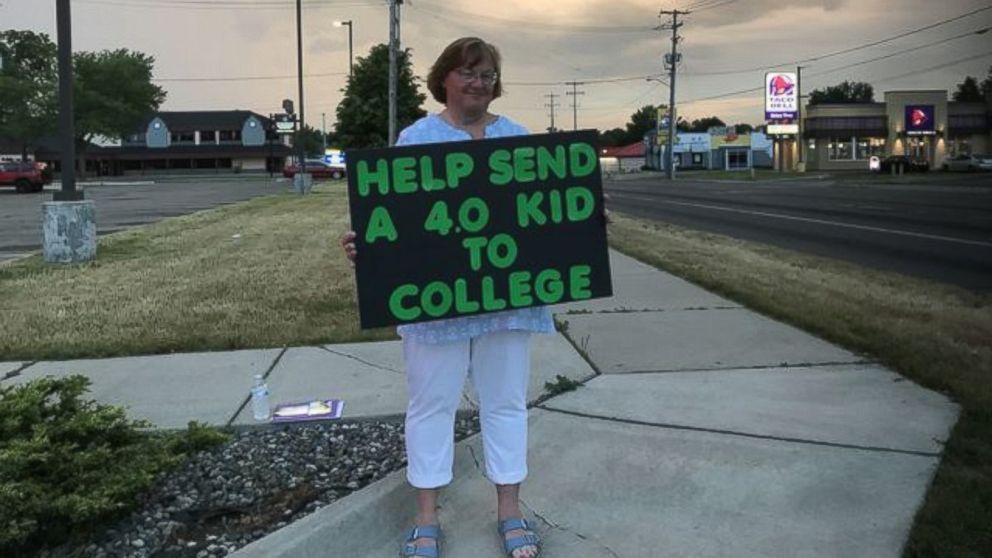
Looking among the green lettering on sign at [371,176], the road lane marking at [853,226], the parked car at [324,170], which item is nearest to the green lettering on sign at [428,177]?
the green lettering on sign at [371,176]

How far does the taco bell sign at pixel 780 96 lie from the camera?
78.6 metres

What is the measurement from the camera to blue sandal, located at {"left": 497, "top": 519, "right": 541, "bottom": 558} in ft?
10.8

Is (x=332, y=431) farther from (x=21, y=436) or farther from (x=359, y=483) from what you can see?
(x=21, y=436)

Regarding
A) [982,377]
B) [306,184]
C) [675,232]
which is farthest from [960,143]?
[982,377]

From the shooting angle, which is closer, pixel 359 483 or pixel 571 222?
pixel 571 222

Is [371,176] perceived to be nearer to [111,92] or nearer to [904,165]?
[904,165]

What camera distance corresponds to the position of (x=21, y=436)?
369 cm

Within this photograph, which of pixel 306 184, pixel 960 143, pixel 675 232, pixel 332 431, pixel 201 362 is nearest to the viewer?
pixel 332 431

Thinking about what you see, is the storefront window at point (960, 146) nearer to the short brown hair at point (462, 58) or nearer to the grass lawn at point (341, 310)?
the grass lawn at point (341, 310)

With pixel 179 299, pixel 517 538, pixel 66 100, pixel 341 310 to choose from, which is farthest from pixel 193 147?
pixel 517 538

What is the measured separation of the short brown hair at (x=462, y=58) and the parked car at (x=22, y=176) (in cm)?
4170

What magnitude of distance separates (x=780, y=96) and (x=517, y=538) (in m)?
81.8

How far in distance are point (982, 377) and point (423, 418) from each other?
12.6ft

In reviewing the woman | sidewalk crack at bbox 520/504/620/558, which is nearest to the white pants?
the woman
